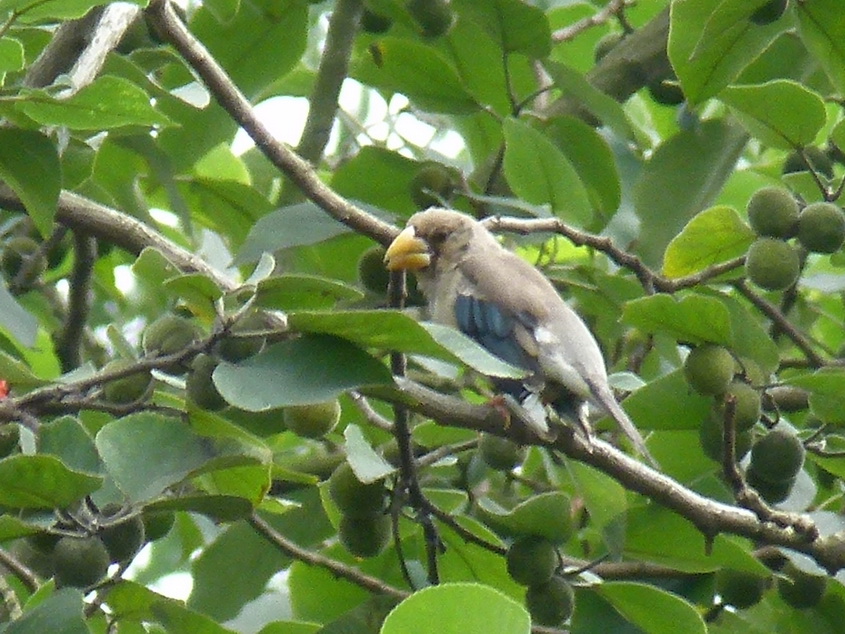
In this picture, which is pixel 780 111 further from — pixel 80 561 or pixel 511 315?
pixel 80 561

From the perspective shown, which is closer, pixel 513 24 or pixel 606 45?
pixel 513 24

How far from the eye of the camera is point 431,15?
4.96 meters

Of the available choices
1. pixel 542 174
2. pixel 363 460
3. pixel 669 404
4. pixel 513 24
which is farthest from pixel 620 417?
pixel 513 24

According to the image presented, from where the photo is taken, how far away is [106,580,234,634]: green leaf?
340cm

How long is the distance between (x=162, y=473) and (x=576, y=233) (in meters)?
1.38

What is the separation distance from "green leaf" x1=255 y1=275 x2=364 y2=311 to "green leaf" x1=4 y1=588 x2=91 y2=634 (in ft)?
2.29

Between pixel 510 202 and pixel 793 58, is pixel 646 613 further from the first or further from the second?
pixel 793 58

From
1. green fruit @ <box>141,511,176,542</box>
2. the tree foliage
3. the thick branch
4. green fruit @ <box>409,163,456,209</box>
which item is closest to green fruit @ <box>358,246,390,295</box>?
the tree foliage

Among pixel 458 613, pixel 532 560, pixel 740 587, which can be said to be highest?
pixel 458 613

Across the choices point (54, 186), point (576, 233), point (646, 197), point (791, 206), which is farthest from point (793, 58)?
point (54, 186)

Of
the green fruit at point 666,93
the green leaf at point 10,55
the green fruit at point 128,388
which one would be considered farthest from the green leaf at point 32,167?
the green fruit at point 666,93

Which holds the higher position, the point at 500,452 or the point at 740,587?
the point at 500,452

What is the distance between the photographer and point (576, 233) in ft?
13.0

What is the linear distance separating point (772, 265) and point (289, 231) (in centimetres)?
129
